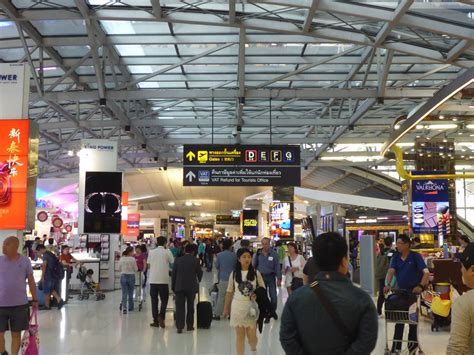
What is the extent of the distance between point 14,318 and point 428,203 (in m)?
11.2

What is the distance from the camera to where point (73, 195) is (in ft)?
87.1

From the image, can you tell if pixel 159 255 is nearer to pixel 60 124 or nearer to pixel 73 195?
pixel 60 124

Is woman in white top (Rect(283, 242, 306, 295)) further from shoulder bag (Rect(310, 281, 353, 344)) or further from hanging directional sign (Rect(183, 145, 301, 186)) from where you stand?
shoulder bag (Rect(310, 281, 353, 344))

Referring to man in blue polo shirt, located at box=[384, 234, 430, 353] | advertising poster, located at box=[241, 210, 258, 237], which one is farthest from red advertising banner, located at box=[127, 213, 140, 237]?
man in blue polo shirt, located at box=[384, 234, 430, 353]

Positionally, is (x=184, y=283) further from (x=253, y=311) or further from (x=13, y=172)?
(x=13, y=172)

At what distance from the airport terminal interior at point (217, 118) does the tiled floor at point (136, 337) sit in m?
0.04

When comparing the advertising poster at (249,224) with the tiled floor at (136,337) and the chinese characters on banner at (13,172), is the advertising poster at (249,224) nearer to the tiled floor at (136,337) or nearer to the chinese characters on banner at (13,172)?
the tiled floor at (136,337)

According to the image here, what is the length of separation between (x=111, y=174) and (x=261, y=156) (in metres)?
3.90

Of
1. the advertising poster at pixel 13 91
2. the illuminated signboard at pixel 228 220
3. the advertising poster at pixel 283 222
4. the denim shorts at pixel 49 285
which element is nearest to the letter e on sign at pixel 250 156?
the denim shorts at pixel 49 285

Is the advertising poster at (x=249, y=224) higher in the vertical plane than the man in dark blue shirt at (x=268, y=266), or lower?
higher

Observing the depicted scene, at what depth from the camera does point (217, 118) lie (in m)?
21.2

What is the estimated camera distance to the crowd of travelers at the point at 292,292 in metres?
Result: 2.71

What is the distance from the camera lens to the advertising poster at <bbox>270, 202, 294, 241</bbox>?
26578mm

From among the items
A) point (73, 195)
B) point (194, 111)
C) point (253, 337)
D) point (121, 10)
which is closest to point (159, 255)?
point (253, 337)
